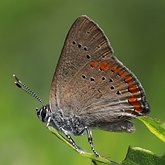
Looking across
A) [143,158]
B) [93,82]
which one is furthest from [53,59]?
[143,158]

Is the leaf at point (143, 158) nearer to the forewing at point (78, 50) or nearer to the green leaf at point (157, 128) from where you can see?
the green leaf at point (157, 128)

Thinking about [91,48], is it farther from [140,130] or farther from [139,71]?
[139,71]

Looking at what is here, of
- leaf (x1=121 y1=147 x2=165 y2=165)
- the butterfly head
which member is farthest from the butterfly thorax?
leaf (x1=121 y1=147 x2=165 y2=165)

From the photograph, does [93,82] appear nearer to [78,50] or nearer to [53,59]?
[78,50]

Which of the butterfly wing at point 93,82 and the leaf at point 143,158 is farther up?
the butterfly wing at point 93,82

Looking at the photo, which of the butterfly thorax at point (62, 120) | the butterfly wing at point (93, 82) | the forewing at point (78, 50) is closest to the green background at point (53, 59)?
the butterfly thorax at point (62, 120)

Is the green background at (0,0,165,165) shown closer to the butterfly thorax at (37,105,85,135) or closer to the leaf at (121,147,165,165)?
the butterfly thorax at (37,105,85,135)

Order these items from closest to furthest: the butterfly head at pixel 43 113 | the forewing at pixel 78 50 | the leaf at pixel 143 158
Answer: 1. the leaf at pixel 143 158
2. the forewing at pixel 78 50
3. the butterfly head at pixel 43 113
